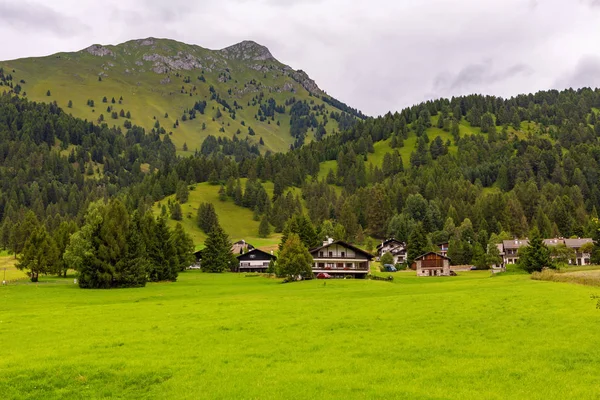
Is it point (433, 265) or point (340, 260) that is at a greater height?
point (340, 260)

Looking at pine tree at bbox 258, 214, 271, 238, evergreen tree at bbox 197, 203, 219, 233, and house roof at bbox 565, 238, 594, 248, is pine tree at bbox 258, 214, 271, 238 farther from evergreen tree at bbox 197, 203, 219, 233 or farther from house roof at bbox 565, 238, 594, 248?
house roof at bbox 565, 238, 594, 248

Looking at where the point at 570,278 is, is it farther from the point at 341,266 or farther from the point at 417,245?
the point at 417,245

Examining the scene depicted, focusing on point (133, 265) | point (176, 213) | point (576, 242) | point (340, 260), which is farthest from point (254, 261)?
point (576, 242)

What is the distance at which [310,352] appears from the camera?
21.4 metres

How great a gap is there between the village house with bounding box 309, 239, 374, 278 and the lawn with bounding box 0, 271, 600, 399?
6605 centimetres

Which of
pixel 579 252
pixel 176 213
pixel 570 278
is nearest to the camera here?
pixel 570 278

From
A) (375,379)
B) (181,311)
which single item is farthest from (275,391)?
(181,311)

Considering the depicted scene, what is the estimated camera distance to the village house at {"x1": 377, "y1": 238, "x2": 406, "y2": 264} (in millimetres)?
150488

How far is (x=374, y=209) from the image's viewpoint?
192500mm

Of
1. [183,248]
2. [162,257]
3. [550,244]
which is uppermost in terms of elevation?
[550,244]

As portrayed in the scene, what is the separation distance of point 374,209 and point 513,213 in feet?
176

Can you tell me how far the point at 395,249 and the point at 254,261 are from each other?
5152 centimetres

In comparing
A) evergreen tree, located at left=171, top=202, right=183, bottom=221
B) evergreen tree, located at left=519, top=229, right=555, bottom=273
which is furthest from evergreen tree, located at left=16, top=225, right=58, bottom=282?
evergreen tree, located at left=171, top=202, right=183, bottom=221

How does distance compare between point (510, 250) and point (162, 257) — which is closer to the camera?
point (162, 257)
